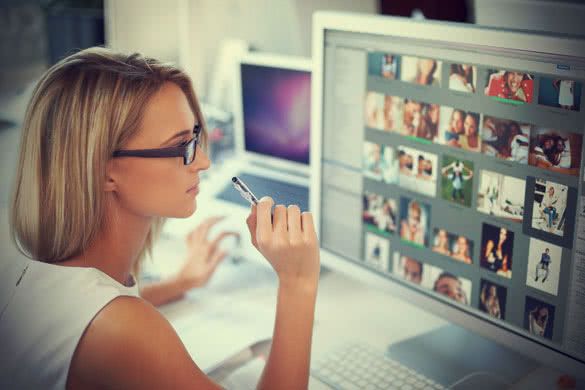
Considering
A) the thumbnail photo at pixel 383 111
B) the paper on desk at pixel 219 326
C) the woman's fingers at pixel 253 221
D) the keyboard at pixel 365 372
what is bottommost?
the paper on desk at pixel 219 326

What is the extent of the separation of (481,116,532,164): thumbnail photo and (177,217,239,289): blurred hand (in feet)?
2.19

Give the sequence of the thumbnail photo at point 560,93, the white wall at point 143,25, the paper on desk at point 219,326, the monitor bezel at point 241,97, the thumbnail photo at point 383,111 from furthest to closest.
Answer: the white wall at point 143,25, the monitor bezel at point 241,97, the paper on desk at point 219,326, the thumbnail photo at point 383,111, the thumbnail photo at point 560,93

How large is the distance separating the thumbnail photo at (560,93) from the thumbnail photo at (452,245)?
23 cm

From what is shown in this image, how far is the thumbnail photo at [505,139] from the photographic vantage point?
2.42 ft

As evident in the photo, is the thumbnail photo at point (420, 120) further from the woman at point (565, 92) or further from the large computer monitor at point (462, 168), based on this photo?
the woman at point (565, 92)

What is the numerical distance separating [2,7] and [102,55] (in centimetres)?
227

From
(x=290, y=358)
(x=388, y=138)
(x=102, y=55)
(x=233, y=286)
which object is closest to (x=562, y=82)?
(x=388, y=138)

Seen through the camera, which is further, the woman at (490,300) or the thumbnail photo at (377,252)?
the thumbnail photo at (377,252)

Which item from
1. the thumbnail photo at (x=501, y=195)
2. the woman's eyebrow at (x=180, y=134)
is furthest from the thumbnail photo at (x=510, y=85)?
the woman's eyebrow at (x=180, y=134)

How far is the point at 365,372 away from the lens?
0.90 metres

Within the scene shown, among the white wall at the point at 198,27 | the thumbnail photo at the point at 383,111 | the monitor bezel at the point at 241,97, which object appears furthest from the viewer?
the white wall at the point at 198,27

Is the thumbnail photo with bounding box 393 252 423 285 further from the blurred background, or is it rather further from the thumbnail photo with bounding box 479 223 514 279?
the blurred background

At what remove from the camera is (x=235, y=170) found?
1.53 metres

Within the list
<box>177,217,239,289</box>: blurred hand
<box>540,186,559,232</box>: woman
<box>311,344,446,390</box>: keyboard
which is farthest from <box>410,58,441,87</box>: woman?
<box>177,217,239,289</box>: blurred hand
